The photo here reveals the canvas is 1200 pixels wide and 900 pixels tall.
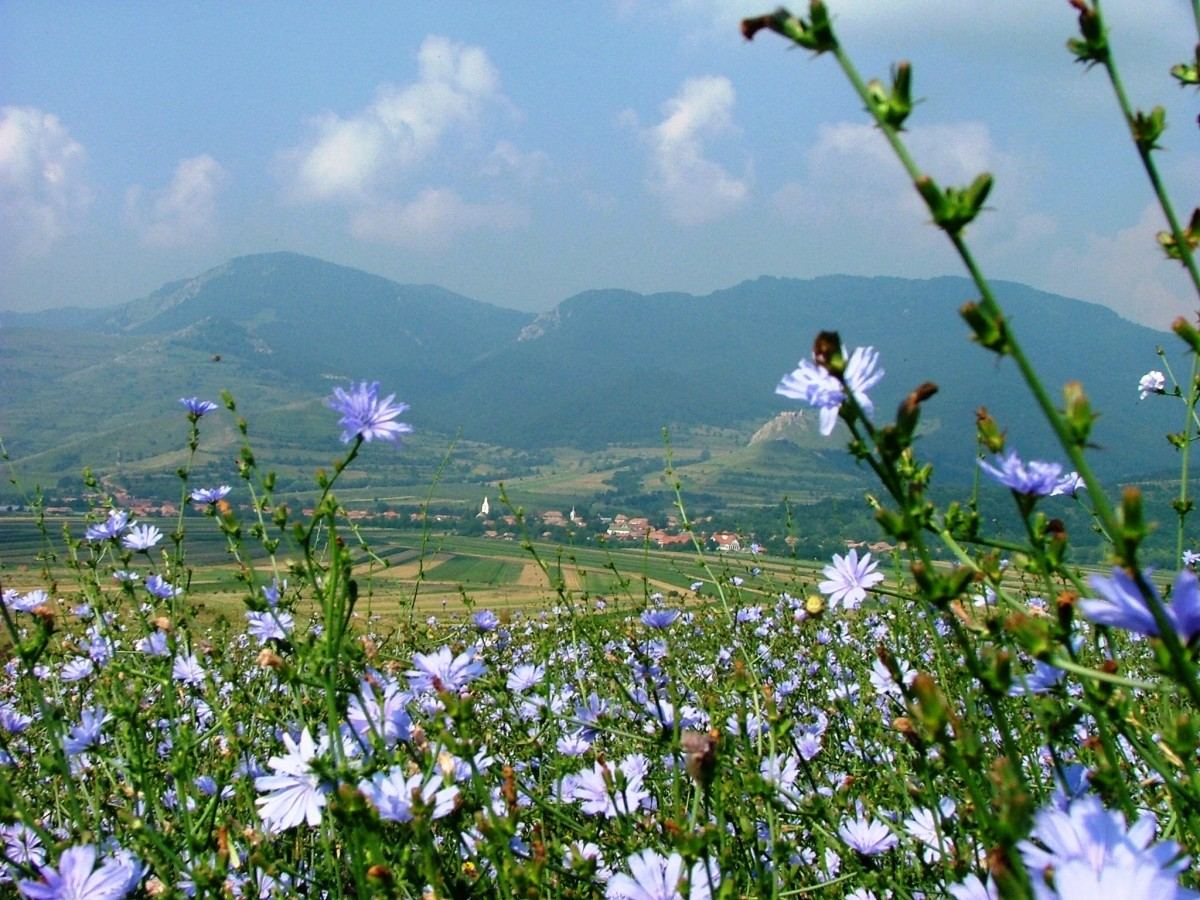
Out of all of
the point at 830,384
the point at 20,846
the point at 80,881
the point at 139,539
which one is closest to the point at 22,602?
the point at 139,539

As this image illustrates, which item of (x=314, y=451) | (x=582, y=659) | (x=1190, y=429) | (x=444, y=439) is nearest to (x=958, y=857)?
(x=1190, y=429)

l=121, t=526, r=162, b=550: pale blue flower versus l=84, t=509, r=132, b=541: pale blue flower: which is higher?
l=84, t=509, r=132, b=541: pale blue flower

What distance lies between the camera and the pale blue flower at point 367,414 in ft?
7.17

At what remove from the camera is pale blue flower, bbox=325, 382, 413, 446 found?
2186 mm

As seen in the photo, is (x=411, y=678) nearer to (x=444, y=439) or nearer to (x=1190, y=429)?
(x=1190, y=429)

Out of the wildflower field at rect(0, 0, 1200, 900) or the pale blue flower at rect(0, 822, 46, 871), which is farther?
the pale blue flower at rect(0, 822, 46, 871)

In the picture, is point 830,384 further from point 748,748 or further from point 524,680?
point 524,680

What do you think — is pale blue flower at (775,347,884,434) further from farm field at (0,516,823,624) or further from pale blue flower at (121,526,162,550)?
pale blue flower at (121,526,162,550)

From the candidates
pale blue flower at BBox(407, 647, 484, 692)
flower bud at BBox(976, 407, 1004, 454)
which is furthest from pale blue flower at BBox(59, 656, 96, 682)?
flower bud at BBox(976, 407, 1004, 454)

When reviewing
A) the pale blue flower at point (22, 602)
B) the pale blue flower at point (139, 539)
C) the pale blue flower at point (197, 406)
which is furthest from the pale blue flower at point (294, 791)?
the pale blue flower at point (139, 539)

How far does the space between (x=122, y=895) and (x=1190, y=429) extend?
355cm

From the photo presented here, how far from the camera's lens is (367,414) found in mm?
2258

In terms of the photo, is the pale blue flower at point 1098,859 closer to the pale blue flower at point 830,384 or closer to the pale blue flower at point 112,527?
the pale blue flower at point 830,384

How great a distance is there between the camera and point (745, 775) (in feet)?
5.66
